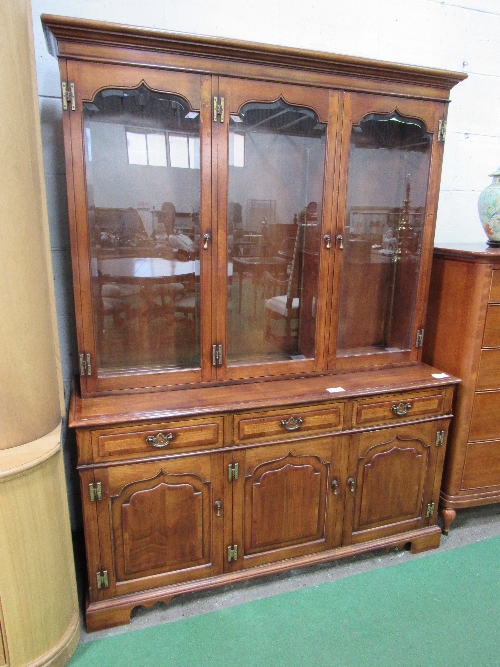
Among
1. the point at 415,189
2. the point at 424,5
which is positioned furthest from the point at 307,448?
the point at 424,5

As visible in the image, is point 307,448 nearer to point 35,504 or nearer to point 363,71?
point 35,504

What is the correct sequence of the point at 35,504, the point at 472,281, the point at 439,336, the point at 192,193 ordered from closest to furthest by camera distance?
the point at 35,504 → the point at 192,193 → the point at 472,281 → the point at 439,336

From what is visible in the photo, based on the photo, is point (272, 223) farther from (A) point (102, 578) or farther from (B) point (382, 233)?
(A) point (102, 578)

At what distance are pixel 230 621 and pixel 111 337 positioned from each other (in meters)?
1.16

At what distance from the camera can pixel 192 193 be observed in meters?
1.70

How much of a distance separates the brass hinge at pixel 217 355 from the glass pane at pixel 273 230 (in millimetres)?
67

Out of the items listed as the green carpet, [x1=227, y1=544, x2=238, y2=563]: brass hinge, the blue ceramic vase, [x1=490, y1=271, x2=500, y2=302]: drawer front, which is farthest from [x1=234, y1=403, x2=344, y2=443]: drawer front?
the blue ceramic vase

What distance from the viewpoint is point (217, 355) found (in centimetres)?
183

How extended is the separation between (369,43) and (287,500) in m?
2.10

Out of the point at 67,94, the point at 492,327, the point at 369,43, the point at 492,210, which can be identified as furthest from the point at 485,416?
the point at 67,94

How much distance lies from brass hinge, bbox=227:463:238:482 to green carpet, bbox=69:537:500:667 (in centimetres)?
53

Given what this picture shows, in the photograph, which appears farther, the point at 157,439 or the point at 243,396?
the point at 243,396

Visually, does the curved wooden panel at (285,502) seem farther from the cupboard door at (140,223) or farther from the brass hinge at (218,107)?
the brass hinge at (218,107)

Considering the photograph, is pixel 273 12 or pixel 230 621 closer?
pixel 230 621
